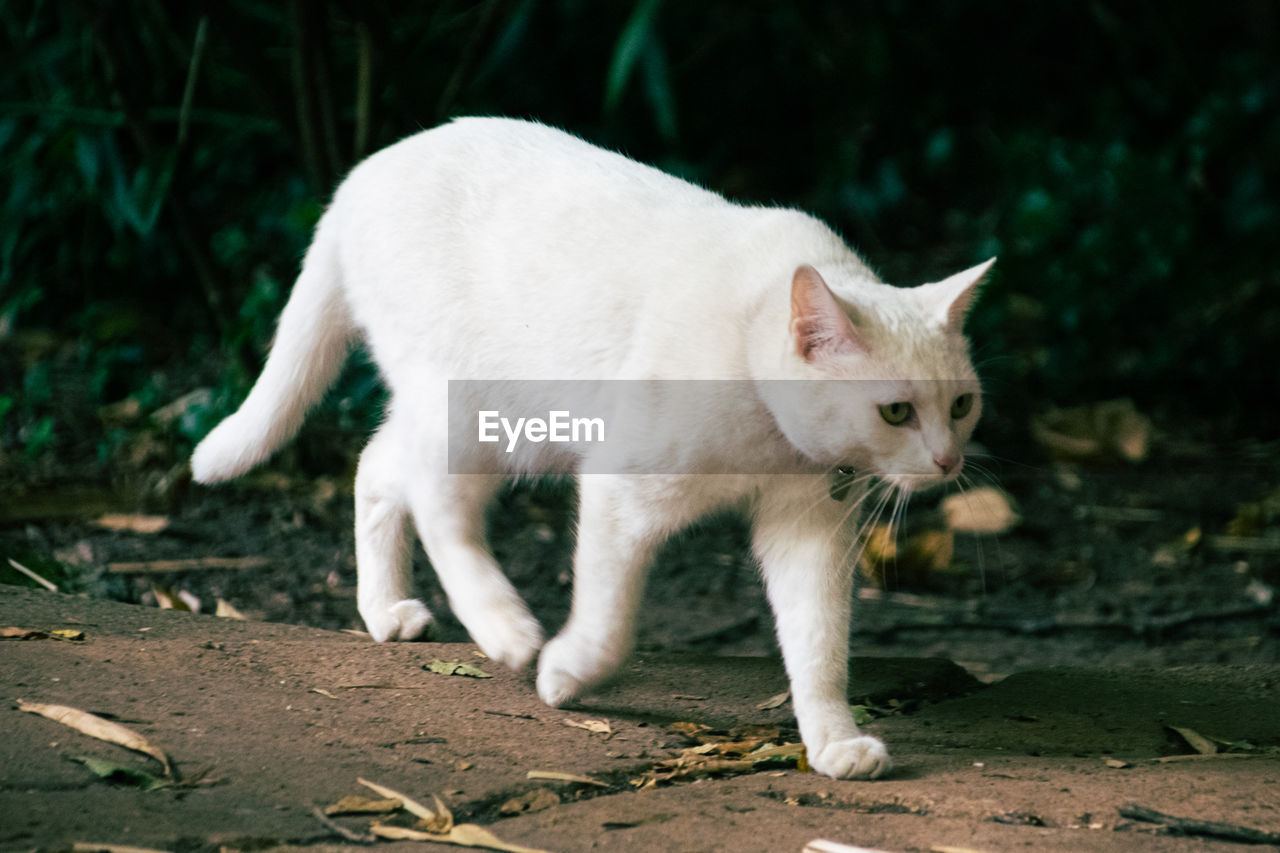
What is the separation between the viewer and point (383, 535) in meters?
2.91

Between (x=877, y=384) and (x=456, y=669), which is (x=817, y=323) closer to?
(x=877, y=384)

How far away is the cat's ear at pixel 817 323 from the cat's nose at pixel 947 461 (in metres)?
0.21

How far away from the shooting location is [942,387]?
2.14 metres

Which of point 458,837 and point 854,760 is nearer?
point 458,837

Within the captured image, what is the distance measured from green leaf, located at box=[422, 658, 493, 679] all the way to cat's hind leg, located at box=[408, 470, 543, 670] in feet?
0.18

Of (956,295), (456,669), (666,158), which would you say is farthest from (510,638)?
(666,158)

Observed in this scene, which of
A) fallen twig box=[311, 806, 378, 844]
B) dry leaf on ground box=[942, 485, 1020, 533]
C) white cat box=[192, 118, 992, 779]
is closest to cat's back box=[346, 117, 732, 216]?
white cat box=[192, 118, 992, 779]

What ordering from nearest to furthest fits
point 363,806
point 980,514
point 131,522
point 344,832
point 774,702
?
1. point 344,832
2. point 363,806
3. point 774,702
4. point 131,522
5. point 980,514

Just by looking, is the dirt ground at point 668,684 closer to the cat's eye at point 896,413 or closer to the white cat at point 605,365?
the white cat at point 605,365

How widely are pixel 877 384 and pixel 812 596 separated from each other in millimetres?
428

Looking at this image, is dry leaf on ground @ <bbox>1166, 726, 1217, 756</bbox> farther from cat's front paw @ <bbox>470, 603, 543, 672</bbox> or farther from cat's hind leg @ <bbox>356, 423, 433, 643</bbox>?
cat's hind leg @ <bbox>356, 423, 433, 643</bbox>

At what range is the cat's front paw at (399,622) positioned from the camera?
278cm

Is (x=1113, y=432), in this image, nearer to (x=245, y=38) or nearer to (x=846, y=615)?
(x=846, y=615)

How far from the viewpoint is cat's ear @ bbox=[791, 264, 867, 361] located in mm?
2057
